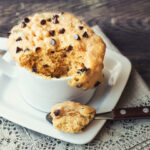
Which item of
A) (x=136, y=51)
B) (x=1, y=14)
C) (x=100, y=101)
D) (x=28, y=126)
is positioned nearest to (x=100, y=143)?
(x=100, y=101)

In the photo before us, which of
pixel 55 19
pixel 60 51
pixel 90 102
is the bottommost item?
pixel 90 102

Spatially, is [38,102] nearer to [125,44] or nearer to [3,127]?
[3,127]

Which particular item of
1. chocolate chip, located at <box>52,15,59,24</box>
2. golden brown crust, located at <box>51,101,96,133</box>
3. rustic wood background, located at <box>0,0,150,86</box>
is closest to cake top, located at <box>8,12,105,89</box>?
chocolate chip, located at <box>52,15,59,24</box>

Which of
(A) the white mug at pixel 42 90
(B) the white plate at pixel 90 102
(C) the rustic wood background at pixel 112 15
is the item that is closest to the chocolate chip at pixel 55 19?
(A) the white mug at pixel 42 90

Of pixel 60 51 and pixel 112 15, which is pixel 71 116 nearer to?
pixel 60 51

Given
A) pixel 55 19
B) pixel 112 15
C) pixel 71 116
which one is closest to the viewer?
pixel 71 116

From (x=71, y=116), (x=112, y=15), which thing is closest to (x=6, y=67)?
(x=71, y=116)

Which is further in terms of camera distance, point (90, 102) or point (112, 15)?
point (112, 15)
